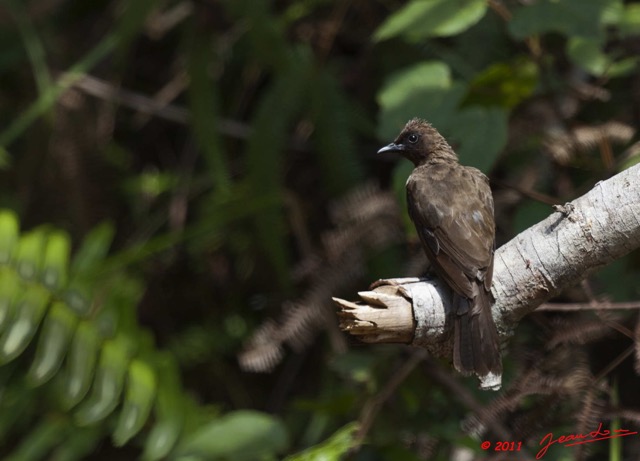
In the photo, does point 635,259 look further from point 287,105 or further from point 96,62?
point 96,62

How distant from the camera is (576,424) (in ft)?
12.5

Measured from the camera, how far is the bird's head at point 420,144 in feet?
14.5

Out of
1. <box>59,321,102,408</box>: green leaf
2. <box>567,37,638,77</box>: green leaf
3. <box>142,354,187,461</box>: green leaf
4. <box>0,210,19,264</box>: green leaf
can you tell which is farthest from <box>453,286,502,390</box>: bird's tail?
<box>0,210,19,264</box>: green leaf

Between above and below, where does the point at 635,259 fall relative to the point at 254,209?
below

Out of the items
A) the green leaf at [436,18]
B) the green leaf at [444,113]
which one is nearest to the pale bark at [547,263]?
the green leaf at [444,113]

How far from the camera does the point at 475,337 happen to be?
3184 millimetres

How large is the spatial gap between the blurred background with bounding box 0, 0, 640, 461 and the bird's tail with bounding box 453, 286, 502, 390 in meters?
0.37

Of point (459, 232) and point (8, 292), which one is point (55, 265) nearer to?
point (8, 292)

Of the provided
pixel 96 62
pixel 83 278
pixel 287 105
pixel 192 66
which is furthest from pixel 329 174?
pixel 96 62

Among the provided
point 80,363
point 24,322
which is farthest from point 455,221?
point 24,322

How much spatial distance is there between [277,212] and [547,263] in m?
2.50

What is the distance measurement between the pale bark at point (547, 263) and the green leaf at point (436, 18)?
4.07 feet

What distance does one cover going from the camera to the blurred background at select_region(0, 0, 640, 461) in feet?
13.8

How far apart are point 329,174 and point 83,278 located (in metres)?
1.51
